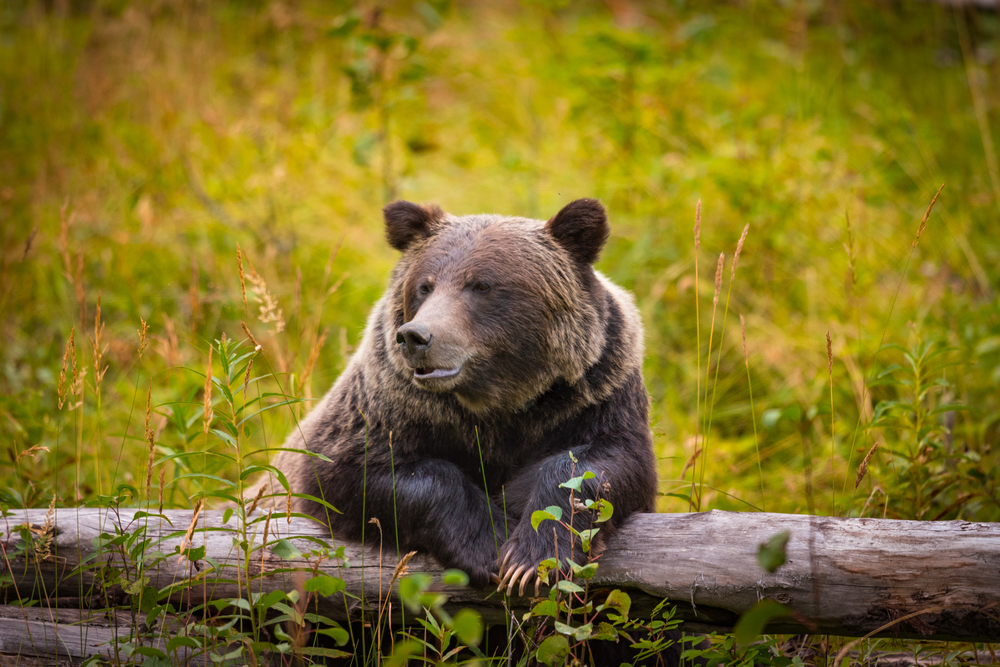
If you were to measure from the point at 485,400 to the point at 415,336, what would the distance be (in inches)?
19.9

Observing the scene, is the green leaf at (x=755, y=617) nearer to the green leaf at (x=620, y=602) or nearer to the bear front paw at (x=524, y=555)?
the green leaf at (x=620, y=602)

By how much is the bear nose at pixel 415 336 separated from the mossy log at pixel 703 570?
32.2 inches

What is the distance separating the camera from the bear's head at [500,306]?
3125mm

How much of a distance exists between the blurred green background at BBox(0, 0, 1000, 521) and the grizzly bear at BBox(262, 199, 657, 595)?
0.49 meters

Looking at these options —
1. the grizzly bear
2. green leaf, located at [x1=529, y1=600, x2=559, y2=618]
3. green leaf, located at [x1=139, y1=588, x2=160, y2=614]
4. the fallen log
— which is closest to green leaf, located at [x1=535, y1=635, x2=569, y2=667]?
green leaf, located at [x1=529, y1=600, x2=559, y2=618]

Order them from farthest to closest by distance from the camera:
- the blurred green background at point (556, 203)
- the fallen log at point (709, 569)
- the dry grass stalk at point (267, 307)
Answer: the blurred green background at point (556, 203)
the dry grass stalk at point (267, 307)
the fallen log at point (709, 569)

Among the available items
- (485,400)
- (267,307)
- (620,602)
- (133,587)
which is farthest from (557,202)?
(133,587)

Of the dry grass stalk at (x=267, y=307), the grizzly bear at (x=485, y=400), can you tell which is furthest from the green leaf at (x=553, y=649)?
the dry grass stalk at (x=267, y=307)

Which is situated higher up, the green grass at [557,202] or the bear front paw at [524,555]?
the green grass at [557,202]

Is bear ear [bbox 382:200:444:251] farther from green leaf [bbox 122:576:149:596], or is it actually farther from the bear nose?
green leaf [bbox 122:576:149:596]

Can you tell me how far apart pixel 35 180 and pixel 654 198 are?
599cm

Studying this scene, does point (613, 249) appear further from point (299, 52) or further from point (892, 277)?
point (299, 52)

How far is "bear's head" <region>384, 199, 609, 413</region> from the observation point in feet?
10.3

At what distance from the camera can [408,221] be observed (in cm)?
371
